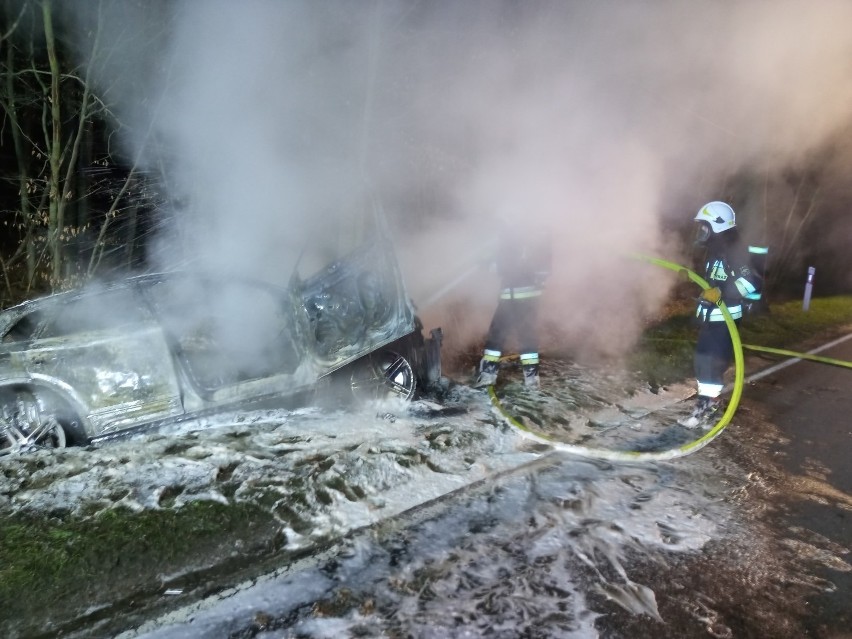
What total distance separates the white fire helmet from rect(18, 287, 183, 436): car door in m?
4.81

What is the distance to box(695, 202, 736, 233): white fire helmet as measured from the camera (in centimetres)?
513

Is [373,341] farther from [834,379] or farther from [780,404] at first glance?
[834,379]

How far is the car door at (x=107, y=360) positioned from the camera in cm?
385

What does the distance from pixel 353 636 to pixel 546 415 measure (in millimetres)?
3072

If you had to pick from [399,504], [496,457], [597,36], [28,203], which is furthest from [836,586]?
[28,203]

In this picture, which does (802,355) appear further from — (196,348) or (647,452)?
(196,348)

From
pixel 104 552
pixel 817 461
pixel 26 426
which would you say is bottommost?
pixel 817 461

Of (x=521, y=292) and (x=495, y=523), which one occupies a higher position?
(x=521, y=292)

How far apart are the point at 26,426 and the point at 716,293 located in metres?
5.69

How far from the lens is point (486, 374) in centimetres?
579

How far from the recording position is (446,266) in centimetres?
759

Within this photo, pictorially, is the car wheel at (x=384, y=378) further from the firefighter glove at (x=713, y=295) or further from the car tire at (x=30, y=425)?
the firefighter glove at (x=713, y=295)

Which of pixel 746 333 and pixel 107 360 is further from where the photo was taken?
pixel 746 333

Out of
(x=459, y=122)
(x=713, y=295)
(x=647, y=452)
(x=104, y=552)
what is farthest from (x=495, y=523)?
(x=459, y=122)
